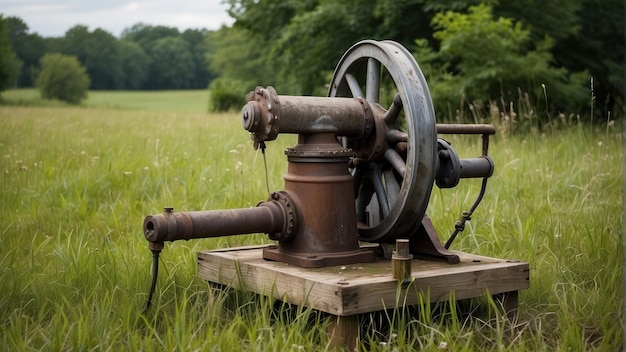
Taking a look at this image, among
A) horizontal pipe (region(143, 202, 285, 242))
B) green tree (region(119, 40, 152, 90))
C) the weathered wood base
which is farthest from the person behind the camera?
green tree (region(119, 40, 152, 90))

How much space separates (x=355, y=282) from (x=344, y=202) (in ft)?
1.59

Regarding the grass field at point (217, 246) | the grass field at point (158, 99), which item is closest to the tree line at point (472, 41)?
the grass field at point (217, 246)

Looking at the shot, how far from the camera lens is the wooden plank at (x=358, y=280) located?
2.67m

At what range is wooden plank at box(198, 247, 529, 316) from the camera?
8.75 ft

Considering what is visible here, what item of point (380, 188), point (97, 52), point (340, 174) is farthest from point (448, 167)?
point (97, 52)

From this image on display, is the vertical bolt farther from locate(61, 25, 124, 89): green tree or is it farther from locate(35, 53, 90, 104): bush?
locate(35, 53, 90, 104): bush

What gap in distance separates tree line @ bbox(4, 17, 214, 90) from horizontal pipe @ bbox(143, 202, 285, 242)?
61.0ft

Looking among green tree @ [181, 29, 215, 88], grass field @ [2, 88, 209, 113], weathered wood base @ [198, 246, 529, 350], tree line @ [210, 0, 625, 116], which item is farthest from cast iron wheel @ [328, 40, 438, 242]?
green tree @ [181, 29, 215, 88]

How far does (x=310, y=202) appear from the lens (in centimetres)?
306

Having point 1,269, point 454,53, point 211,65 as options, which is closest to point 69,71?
point 211,65

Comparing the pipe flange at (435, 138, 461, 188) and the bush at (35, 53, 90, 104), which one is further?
the bush at (35, 53, 90, 104)

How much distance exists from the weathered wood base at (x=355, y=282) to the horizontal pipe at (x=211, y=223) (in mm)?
174

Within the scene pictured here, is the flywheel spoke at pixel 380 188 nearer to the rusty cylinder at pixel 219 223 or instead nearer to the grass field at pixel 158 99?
the rusty cylinder at pixel 219 223

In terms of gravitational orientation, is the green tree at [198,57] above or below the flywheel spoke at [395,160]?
above
